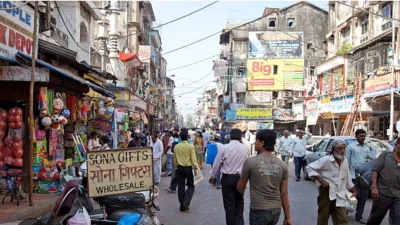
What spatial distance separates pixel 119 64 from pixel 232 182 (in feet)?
68.2

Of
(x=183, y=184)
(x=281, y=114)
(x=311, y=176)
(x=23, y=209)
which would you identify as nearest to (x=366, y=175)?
(x=311, y=176)

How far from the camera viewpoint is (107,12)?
86.2ft

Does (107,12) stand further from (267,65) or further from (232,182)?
(267,65)

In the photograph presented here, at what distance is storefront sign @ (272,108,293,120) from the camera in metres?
44.5

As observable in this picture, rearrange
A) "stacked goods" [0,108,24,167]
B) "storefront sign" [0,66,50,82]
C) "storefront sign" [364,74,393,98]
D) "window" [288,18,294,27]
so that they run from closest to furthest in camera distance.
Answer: "storefront sign" [0,66,50,82] < "stacked goods" [0,108,24,167] < "storefront sign" [364,74,393,98] < "window" [288,18,294,27]

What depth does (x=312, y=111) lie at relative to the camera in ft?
114

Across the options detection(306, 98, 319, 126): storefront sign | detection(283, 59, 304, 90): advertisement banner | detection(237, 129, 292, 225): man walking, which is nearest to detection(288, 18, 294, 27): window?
detection(283, 59, 304, 90): advertisement banner

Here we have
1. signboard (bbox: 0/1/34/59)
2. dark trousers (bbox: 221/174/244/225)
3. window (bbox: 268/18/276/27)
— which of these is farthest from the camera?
window (bbox: 268/18/276/27)

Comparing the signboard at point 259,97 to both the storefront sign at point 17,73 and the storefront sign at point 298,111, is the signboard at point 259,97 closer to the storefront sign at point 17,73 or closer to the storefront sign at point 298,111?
the storefront sign at point 298,111

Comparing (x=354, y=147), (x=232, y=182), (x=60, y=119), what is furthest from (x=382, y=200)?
(x=60, y=119)

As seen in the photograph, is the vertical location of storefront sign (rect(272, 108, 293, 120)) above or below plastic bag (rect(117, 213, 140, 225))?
above

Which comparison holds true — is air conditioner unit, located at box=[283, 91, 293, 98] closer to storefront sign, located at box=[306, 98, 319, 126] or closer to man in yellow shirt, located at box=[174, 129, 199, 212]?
storefront sign, located at box=[306, 98, 319, 126]

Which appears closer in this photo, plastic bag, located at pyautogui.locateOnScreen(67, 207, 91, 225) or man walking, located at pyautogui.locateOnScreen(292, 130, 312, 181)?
plastic bag, located at pyautogui.locateOnScreen(67, 207, 91, 225)

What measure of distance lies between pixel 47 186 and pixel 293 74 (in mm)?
40283
